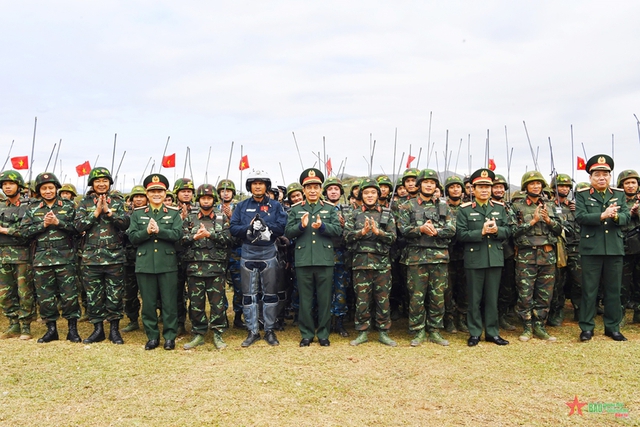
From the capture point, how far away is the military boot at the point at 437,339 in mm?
6503

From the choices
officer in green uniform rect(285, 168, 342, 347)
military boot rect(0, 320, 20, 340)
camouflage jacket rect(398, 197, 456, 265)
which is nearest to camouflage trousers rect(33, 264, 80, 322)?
military boot rect(0, 320, 20, 340)

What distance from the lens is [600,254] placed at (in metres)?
6.45

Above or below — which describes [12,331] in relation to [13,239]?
below

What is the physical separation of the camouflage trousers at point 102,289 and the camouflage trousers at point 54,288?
215 millimetres

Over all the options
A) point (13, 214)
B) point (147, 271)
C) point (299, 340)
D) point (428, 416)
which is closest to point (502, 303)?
point (299, 340)

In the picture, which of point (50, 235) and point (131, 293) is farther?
point (131, 293)

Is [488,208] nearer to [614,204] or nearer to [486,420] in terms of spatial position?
[614,204]

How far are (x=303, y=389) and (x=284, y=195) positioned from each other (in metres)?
6.64

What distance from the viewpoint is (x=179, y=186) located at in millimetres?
8000

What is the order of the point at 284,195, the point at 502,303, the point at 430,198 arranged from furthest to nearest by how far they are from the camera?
the point at 284,195 → the point at 502,303 → the point at 430,198

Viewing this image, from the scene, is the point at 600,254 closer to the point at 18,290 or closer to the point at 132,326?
the point at 132,326

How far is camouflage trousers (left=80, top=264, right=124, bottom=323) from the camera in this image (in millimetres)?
6680

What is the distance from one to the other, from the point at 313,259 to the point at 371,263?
2.71ft

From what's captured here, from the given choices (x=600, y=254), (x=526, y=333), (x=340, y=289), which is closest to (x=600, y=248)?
(x=600, y=254)
